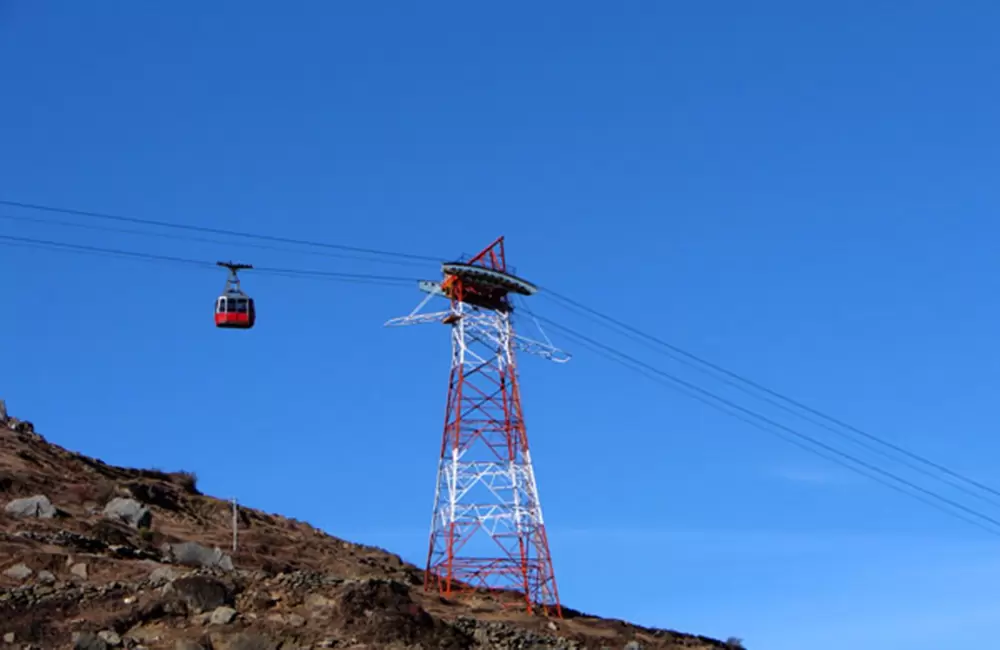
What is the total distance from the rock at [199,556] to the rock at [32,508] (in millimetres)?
5279

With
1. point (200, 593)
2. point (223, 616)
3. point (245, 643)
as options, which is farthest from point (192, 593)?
point (245, 643)

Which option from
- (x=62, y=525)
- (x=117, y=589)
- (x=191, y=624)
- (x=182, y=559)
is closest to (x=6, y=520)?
(x=62, y=525)

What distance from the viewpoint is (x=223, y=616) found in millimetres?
43719

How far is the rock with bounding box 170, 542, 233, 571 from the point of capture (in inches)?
2338

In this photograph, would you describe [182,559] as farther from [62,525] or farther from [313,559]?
[313,559]

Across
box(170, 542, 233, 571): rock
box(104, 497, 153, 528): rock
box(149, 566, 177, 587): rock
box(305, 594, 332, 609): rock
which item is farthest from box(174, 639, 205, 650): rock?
box(104, 497, 153, 528): rock

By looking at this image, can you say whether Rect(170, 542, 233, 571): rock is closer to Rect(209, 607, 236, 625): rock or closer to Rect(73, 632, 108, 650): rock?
Rect(209, 607, 236, 625): rock

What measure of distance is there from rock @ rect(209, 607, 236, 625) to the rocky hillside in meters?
0.03

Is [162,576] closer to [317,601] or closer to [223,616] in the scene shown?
[223,616]

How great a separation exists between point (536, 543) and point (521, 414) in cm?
536

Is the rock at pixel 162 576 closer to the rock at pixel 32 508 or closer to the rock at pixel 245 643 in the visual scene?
the rock at pixel 245 643

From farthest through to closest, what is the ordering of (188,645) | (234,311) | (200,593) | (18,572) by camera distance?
(234,311) < (18,572) < (200,593) < (188,645)

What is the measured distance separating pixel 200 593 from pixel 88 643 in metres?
4.10

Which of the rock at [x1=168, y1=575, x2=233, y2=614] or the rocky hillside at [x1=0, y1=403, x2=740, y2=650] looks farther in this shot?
the rock at [x1=168, y1=575, x2=233, y2=614]
